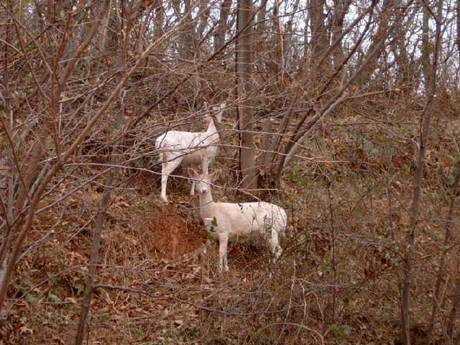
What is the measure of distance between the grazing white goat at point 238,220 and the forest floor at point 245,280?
0.19 m

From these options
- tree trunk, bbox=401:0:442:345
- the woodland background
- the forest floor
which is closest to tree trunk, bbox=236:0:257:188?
the woodland background

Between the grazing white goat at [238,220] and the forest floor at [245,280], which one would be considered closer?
the forest floor at [245,280]

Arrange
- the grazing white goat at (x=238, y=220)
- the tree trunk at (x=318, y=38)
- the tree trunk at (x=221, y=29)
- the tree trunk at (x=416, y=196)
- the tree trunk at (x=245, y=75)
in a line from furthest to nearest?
the tree trunk at (x=318, y=38) < the grazing white goat at (x=238, y=220) < the tree trunk at (x=416, y=196) < the tree trunk at (x=221, y=29) < the tree trunk at (x=245, y=75)

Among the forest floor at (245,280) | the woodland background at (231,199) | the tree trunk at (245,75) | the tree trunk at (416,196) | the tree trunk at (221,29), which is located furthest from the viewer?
the forest floor at (245,280)

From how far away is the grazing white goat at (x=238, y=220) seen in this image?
28.6 ft

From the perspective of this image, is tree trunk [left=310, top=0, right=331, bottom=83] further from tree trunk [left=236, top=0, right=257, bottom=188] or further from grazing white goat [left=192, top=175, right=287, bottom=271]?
grazing white goat [left=192, top=175, right=287, bottom=271]

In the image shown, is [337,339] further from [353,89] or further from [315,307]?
[353,89]

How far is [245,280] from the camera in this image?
8172 millimetres

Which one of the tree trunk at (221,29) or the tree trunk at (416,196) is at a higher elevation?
the tree trunk at (221,29)

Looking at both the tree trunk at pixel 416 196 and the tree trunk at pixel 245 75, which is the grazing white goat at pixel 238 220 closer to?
the tree trunk at pixel 245 75

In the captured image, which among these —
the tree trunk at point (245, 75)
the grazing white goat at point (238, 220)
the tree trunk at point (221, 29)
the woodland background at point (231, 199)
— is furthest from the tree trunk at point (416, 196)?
the tree trunk at point (221, 29)

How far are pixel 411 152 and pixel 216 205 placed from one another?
16.4 feet

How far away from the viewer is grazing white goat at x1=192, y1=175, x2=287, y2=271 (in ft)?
28.6

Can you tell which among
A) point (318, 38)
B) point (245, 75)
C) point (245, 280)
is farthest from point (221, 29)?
point (318, 38)
